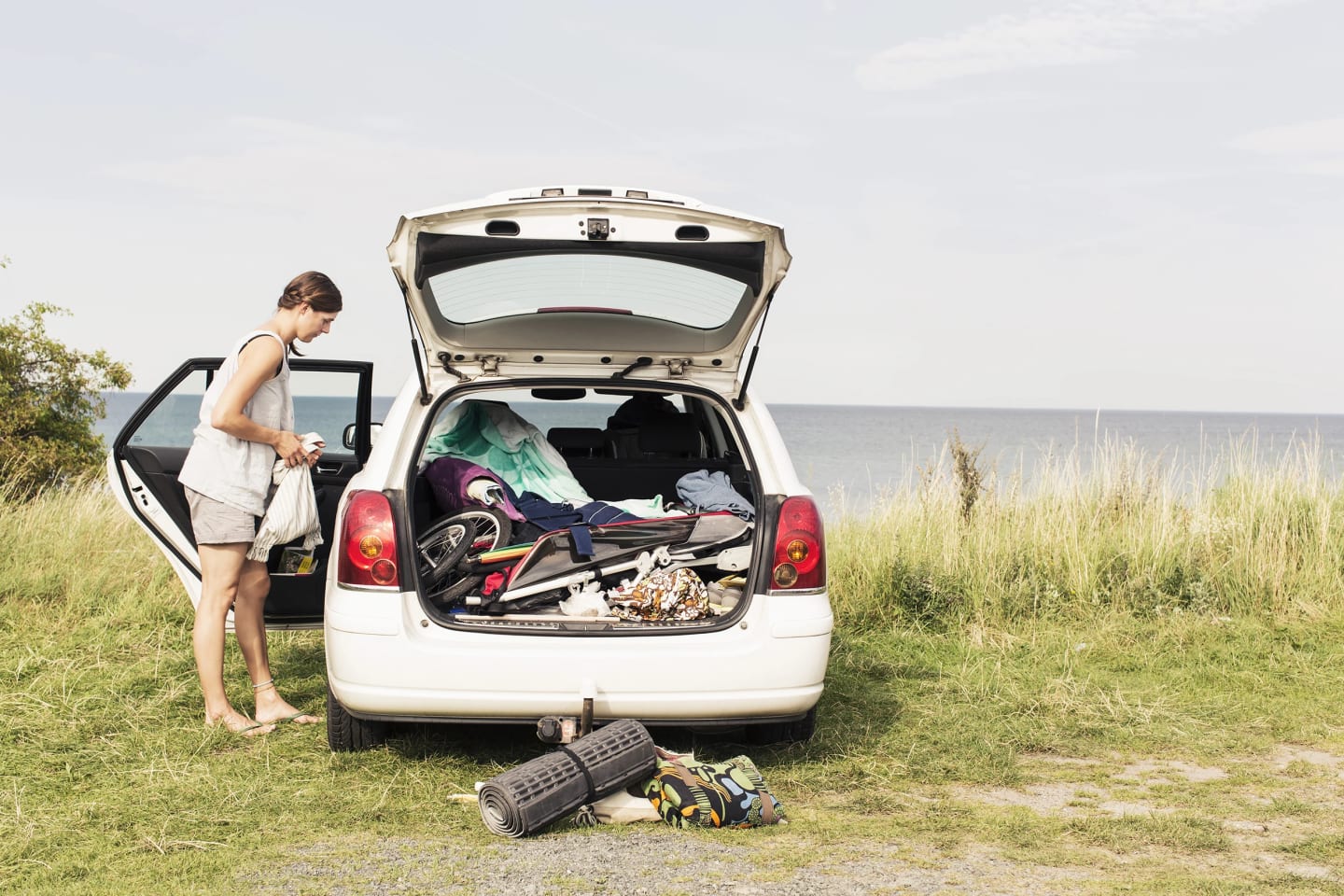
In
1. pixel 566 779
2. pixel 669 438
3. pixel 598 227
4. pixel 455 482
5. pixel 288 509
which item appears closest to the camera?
pixel 566 779

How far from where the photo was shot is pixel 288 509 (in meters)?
4.68

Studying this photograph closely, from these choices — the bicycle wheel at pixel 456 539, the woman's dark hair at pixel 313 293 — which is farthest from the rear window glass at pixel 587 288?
the bicycle wheel at pixel 456 539

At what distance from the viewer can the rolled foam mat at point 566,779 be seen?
139 inches

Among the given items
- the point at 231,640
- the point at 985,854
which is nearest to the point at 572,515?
the point at 985,854

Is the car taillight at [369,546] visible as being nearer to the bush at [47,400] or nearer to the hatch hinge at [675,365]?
the hatch hinge at [675,365]

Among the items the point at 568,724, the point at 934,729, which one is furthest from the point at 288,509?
the point at 934,729

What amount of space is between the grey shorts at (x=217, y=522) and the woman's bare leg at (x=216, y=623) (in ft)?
0.20

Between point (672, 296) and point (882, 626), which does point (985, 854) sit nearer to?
point (672, 296)

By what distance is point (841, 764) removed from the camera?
440 cm

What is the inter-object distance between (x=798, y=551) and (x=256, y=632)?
92.5 inches

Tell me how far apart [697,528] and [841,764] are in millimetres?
1017

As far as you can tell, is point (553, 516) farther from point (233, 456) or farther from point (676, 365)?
point (233, 456)

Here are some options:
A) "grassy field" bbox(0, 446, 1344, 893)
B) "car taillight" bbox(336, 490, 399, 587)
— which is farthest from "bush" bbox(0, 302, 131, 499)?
"car taillight" bbox(336, 490, 399, 587)

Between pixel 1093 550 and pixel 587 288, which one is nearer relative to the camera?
pixel 587 288
